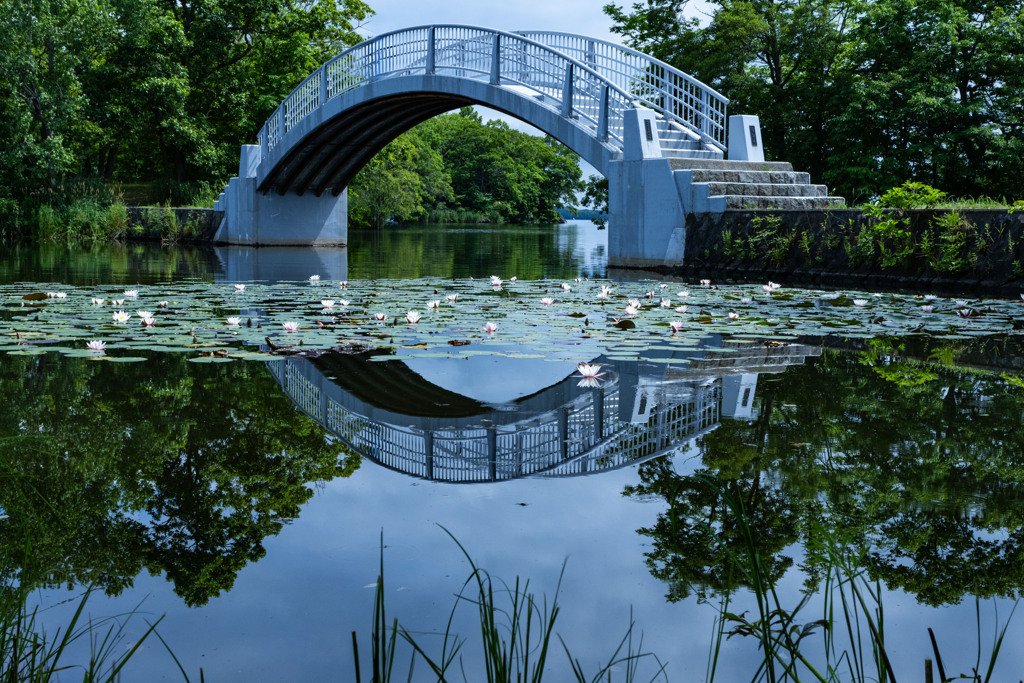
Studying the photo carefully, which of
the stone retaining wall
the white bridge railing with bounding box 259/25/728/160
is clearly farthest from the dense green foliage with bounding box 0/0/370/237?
the stone retaining wall

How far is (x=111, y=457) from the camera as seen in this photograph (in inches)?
95.4

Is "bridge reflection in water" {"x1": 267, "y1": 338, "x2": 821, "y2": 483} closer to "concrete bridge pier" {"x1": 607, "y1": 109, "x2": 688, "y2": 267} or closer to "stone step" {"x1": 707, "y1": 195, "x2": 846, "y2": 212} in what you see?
"stone step" {"x1": 707, "y1": 195, "x2": 846, "y2": 212}

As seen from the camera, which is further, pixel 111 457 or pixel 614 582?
pixel 111 457

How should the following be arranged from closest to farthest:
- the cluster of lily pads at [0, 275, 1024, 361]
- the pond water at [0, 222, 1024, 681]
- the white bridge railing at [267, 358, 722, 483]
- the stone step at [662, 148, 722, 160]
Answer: the pond water at [0, 222, 1024, 681]
the white bridge railing at [267, 358, 722, 483]
the cluster of lily pads at [0, 275, 1024, 361]
the stone step at [662, 148, 722, 160]

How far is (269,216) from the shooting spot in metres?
21.6

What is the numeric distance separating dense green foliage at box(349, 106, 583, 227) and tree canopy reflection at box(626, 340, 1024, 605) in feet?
143

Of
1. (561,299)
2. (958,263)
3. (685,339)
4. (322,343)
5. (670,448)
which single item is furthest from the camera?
(958,263)

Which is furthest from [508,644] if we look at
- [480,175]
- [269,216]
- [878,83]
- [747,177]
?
[480,175]

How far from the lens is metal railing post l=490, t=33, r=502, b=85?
14688mm

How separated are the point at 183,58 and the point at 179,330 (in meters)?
25.8

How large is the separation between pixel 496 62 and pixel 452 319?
991 cm

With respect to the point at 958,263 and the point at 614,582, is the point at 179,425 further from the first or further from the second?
the point at 958,263

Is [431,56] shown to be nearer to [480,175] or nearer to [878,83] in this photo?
[878,83]

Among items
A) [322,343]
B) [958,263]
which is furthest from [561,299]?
[958,263]
